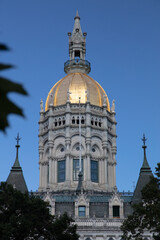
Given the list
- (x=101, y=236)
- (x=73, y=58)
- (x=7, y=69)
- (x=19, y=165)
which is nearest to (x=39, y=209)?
(x=101, y=236)

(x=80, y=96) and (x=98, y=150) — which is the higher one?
(x=80, y=96)

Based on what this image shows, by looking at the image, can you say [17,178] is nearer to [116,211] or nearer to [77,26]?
[116,211]

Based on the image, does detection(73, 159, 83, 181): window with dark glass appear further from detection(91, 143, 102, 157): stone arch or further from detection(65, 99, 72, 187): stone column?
detection(91, 143, 102, 157): stone arch

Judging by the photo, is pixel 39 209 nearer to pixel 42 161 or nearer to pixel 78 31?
pixel 42 161

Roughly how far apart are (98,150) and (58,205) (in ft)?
87.5

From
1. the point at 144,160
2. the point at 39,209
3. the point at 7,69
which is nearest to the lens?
the point at 7,69

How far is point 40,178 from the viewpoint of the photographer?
85.9 m

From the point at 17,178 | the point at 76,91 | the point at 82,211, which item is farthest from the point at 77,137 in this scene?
the point at 82,211

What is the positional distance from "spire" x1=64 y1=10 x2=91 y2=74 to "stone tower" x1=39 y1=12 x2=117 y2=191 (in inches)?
113

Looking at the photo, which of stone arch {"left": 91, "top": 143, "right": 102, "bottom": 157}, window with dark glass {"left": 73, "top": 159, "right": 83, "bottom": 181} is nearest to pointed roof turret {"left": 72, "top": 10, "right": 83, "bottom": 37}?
stone arch {"left": 91, "top": 143, "right": 102, "bottom": 157}

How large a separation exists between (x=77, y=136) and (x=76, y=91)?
9813mm

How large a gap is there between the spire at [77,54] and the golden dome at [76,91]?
3371 millimetres

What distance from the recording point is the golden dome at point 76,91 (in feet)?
290

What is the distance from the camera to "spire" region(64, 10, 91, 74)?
Answer: 311ft
